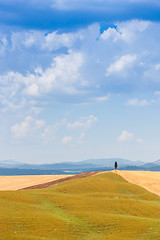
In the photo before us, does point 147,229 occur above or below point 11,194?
below

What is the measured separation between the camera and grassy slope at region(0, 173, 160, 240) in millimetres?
37875

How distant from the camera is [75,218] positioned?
1770 inches

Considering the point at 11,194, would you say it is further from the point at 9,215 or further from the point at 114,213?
the point at 114,213

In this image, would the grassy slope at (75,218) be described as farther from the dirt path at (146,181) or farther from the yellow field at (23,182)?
the yellow field at (23,182)

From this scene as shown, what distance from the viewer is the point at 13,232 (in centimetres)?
3606

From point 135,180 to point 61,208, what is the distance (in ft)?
146

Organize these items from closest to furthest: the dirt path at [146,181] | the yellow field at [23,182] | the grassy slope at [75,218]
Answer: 1. the grassy slope at [75,218]
2. the dirt path at [146,181]
3. the yellow field at [23,182]

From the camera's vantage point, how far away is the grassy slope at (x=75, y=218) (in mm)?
37875

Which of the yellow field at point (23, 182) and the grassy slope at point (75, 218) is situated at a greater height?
the yellow field at point (23, 182)

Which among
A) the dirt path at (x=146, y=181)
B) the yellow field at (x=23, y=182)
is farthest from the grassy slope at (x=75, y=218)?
the yellow field at (x=23, y=182)

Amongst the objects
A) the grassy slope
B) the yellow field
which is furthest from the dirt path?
the yellow field

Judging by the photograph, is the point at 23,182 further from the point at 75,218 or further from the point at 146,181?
the point at 75,218

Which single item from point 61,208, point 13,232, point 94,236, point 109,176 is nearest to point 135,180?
point 109,176

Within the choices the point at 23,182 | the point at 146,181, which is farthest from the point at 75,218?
the point at 23,182
